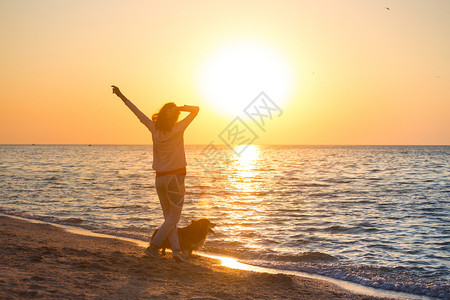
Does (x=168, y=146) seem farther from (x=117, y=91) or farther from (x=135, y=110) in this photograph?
(x=117, y=91)

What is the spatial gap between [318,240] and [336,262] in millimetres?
2354

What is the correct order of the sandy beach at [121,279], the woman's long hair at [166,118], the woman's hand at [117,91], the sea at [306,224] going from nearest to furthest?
the sandy beach at [121,279], the woman's long hair at [166,118], the woman's hand at [117,91], the sea at [306,224]

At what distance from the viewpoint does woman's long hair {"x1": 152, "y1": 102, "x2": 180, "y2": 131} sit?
6809 millimetres

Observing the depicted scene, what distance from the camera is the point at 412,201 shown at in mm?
21078

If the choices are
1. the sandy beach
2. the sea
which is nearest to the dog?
the sandy beach

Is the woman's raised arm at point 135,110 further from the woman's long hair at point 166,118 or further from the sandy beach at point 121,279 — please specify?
the sandy beach at point 121,279

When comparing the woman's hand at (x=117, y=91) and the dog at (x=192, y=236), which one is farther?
the dog at (x=192, y=236)

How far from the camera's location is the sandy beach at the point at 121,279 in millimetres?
5266

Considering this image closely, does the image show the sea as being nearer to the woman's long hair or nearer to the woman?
the woman

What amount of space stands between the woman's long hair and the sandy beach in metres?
2.20

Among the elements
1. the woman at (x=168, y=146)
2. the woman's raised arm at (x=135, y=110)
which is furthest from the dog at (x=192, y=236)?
the woman's raised arm at (x=135, y=110)

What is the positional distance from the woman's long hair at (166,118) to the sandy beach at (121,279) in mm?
2199

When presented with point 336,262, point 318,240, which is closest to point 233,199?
point 318,240

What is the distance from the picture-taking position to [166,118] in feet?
22.3
